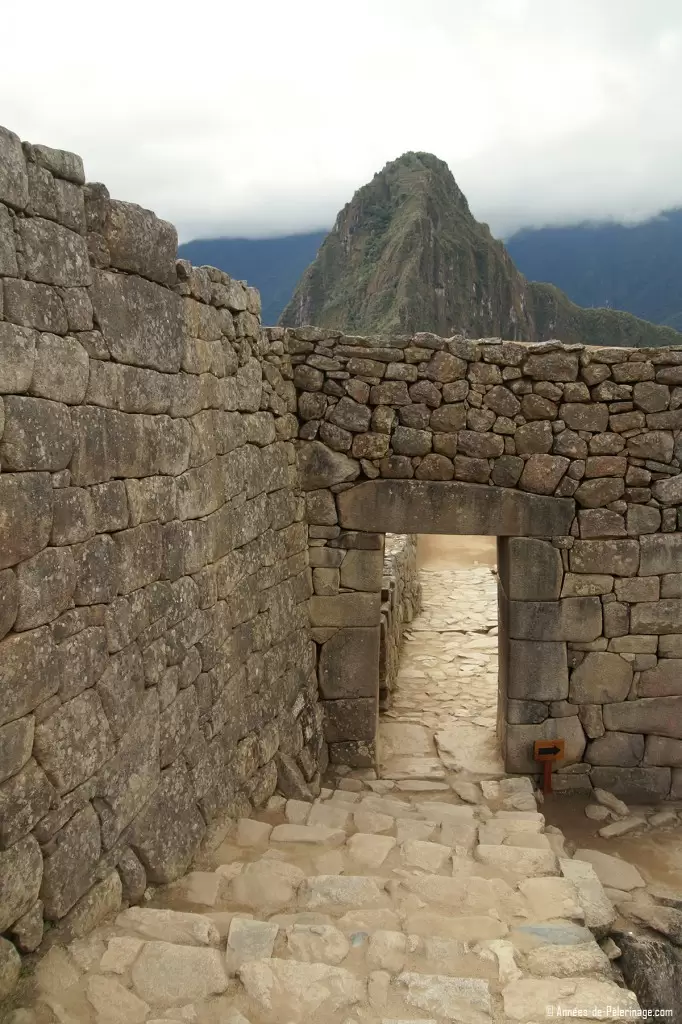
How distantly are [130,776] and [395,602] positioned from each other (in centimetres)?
602

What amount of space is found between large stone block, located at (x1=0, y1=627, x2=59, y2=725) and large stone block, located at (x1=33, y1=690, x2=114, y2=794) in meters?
0.14

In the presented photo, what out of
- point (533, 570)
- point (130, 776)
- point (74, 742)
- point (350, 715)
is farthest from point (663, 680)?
point (74, 742)

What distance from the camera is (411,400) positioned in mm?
6164

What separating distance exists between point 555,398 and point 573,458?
1.76 ft

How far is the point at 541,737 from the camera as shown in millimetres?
6547

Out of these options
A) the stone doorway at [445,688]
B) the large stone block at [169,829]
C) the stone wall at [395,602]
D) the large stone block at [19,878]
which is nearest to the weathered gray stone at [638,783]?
the stone doorway at [445,688]

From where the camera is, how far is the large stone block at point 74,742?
2965 mm

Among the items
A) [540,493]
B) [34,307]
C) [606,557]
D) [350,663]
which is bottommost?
[350,663]

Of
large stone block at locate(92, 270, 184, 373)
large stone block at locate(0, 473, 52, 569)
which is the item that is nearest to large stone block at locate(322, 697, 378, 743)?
large stone block at locate(92, 270, 184, 373)

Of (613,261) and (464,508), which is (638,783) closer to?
(464,508)

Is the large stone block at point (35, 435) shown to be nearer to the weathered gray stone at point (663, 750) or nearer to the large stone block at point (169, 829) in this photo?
the large stone block at point (169, 829)

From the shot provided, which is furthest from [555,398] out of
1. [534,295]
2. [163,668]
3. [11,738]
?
[534,295]

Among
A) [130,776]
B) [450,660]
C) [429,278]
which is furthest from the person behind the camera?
[429,278]

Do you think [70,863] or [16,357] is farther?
[70,863]
